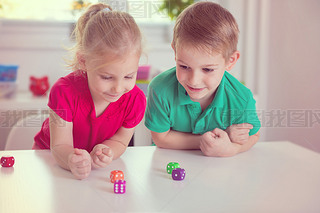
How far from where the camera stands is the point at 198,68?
694 millimetres

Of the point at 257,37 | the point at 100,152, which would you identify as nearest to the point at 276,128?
the point at 257,37

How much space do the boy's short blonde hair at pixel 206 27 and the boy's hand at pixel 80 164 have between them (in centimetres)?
27

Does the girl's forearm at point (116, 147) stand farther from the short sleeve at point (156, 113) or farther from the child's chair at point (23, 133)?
the child's chair at point (23, 133)

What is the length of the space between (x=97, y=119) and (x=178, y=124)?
193mm

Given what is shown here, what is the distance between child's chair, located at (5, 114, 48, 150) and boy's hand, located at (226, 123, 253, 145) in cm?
48

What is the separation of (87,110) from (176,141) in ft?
0.67

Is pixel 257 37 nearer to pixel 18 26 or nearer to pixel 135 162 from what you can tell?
pixel 135 162

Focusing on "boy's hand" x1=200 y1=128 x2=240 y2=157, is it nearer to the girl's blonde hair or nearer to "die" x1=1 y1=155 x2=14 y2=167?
the girl's blonde hair

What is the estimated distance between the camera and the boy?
2.27ft

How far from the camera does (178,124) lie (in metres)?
0.87

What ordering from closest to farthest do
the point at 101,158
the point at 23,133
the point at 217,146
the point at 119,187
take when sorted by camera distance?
the point at 119,187, the point at 101,158, the point at 217,146, the point at 23,133

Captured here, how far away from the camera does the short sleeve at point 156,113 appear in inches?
32.5

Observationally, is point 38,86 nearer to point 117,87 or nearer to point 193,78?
point 117,87

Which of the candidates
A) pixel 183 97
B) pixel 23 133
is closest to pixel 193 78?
pixel 183 97
